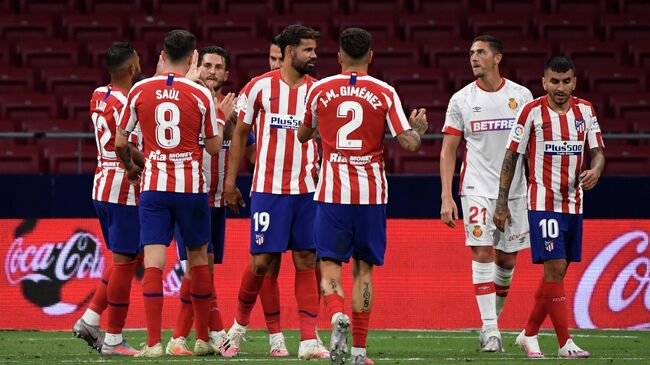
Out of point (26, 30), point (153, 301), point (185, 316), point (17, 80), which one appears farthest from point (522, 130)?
point (26, 30)

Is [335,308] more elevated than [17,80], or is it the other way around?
[17,80]

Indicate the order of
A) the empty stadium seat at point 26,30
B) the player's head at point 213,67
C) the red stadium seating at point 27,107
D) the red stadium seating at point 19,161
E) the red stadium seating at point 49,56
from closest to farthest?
the player's head at point 213,67 → the red stadium seating at point 19,161 → the red stadium seating at point 27,107 → the red stadium seating at point 49,56 → the empty stadium seat at point 26,30

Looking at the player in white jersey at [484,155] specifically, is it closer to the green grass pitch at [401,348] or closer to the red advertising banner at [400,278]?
the green grass pitch at [401,348]

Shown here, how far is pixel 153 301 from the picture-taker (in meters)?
7.95

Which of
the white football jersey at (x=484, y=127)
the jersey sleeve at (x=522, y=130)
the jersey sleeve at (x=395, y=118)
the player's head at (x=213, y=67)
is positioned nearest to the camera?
the jersey sleeve at (x=395, y=118)

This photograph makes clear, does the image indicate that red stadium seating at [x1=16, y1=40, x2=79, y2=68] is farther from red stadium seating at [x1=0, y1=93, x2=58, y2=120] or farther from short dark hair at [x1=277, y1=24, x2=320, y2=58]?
short dark hair at [x1=277, y1=24, x2=320, y2=58]

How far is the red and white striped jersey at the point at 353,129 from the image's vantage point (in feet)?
24.4

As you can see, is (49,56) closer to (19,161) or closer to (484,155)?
(19,161)

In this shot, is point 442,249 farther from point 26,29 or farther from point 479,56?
point 26,29

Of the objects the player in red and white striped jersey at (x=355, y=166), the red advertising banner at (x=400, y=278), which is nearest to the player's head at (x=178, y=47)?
the player in red and white striped jersey at (x=355, y=166)

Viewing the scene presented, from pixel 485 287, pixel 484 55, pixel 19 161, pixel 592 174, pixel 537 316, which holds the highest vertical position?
pixel 484 55

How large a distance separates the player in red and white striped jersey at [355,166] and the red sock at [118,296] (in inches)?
63.5

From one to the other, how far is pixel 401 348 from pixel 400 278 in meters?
2.36

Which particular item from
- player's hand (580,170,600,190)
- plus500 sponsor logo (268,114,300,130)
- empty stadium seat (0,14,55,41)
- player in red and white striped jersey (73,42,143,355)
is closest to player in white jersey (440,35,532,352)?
player's hand (580,170,600,190)
